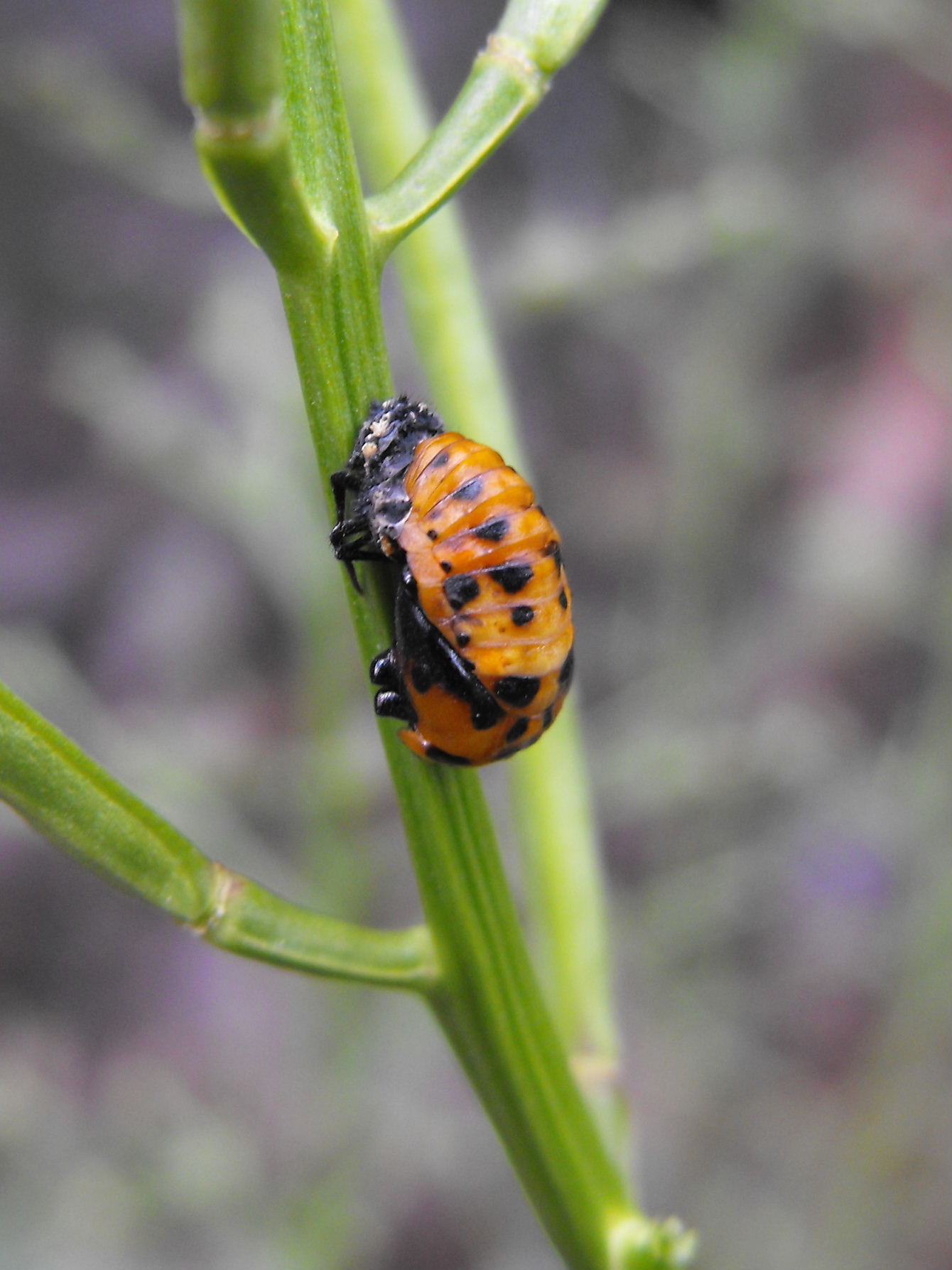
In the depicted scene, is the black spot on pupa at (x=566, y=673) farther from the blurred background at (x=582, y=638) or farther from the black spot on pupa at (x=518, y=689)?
the blurred background at (x=582, y=638)

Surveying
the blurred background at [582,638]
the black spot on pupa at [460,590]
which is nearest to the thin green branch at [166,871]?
the black spot on pupa at [460,590]

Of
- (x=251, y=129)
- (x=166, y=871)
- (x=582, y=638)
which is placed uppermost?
(x=582, y=638)

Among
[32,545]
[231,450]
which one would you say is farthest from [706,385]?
[32,545]

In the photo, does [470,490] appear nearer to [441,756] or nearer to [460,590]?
[460,590]

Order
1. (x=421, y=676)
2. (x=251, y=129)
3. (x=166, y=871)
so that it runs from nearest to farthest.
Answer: (x=251, y=129), (x=166, y=871), (x=421, y=676)

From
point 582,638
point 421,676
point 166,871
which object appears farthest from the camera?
point 582,638

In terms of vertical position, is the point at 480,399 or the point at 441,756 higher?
the point at 480,399

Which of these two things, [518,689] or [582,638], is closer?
[518,689]

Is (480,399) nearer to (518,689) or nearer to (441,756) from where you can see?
(518,689)

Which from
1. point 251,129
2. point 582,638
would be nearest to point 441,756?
point 251,129
